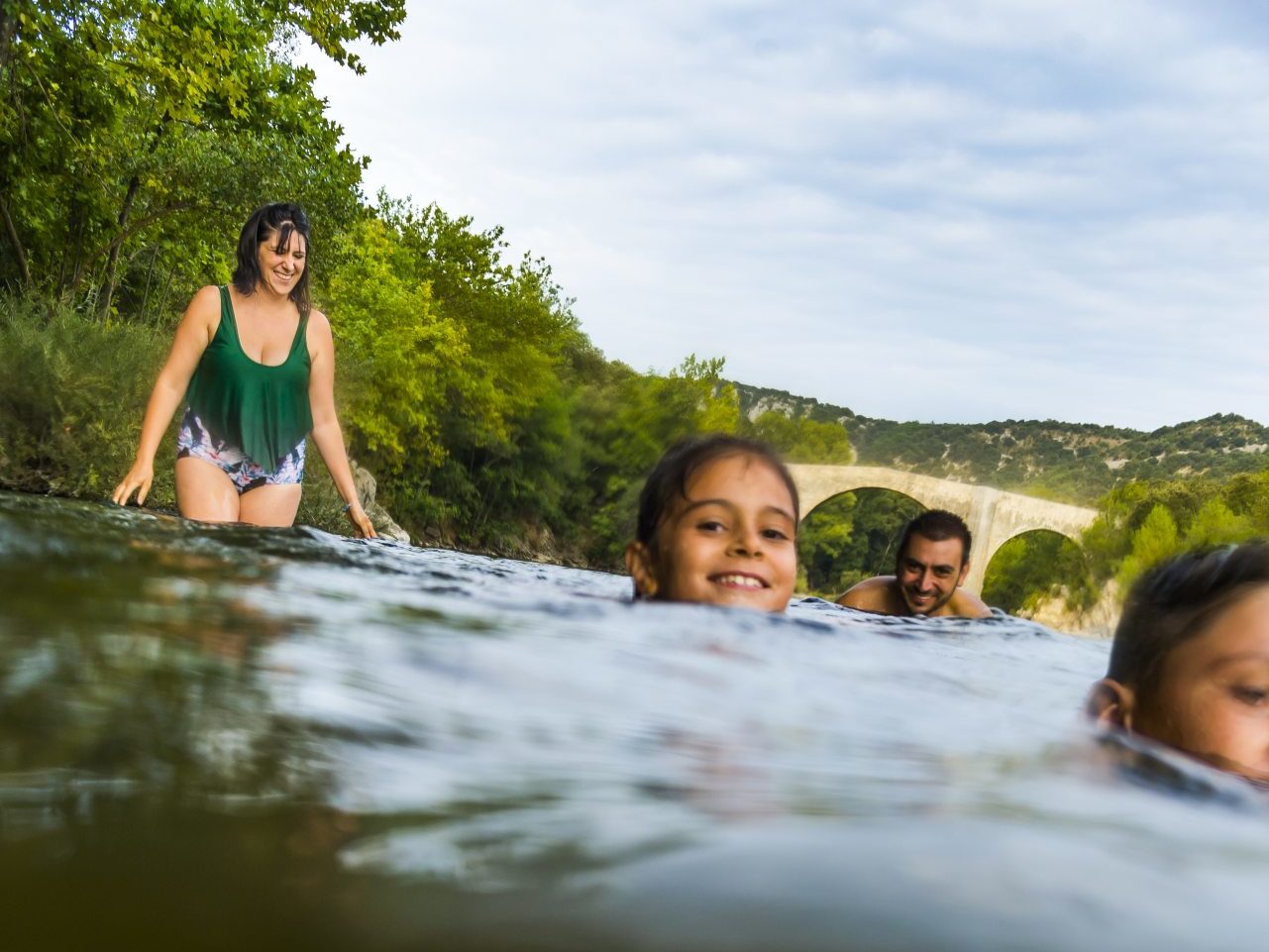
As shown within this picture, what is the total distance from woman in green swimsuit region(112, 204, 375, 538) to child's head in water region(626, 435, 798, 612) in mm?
1392

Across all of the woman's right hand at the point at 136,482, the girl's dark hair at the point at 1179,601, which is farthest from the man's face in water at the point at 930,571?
the woman's right hand at the point at 136,482

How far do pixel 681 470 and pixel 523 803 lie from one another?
247 cm

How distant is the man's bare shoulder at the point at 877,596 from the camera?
5.98m

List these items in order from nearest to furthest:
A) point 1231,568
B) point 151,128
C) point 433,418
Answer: point 1231,568
point 151,128
point 433,418

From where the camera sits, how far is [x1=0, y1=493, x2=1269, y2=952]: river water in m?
0.55

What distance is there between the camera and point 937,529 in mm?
5543

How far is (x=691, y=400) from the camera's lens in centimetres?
4184

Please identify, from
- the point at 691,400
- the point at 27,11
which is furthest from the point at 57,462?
the point at 691,400

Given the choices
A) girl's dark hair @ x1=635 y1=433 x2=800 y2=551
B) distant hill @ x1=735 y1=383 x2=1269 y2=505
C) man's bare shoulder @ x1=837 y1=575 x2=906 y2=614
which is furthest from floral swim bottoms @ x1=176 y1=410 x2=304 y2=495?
distant hill @ x1=735 y1=383 x2=1269 y2=505

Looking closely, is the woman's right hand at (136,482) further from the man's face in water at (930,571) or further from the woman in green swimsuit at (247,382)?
the man's face in water at (930,571)

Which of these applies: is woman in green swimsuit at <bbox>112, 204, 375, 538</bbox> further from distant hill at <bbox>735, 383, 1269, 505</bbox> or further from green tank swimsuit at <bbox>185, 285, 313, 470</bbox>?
distant hill at <bbox>735, 383, 1269, 505</bbox>

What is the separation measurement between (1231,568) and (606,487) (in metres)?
37.1

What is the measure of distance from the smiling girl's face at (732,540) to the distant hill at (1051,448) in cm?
6171

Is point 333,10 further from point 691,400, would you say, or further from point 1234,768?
point 691,400
